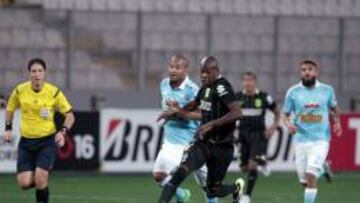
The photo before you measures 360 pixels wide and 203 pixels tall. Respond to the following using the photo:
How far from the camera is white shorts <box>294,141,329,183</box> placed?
19.1 meters

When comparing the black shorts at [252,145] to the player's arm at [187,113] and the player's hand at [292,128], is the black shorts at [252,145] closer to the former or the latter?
the player's hand at [292,128]

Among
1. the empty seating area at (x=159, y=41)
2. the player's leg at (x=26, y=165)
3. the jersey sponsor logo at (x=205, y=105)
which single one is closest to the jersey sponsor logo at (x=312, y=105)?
the jersey sponsor logo at (x=205, y=105)

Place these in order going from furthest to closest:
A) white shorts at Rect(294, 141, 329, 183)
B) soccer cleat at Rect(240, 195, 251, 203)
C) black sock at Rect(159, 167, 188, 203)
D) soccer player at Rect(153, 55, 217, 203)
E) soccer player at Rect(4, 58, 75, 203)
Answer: soccer cleat at Rect(240, 195, 251, 203)
white shorts at Rect(294, 141, 329, 183)
soccer player at Rect(153, 55, 217, 203)
soccer player at Rect(4, 58, 75, 203)
black sock at Rect(159, 167, 188, 203)

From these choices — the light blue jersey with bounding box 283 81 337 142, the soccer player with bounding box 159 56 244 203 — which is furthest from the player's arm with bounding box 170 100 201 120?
the light blue jersey with bounding box 283 81 337 142

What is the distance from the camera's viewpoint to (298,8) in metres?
35.7

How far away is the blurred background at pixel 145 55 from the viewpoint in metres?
28.1

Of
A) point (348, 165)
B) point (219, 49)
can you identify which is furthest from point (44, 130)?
point (219, 49)

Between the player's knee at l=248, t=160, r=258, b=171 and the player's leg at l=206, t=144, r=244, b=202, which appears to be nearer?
the player's leg at l=206, t=144, r=244, b=202

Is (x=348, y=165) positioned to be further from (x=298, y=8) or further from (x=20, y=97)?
(x=20, y=97)

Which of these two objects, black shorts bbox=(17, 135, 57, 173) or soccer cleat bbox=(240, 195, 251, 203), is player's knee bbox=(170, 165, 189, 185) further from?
soccer cleat bbox=(240, 195, 251, 203)

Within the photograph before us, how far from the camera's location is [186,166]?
16.1 meters

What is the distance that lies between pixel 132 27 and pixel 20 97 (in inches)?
567

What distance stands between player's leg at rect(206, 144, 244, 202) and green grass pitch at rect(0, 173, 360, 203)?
4405mm

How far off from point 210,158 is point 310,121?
3141 mm
